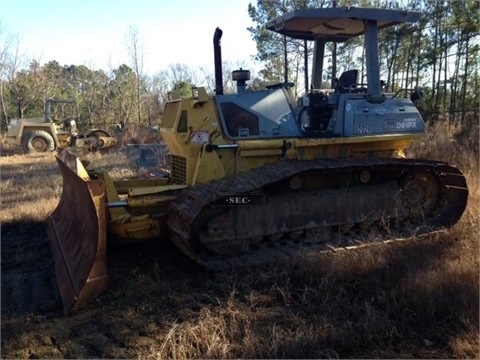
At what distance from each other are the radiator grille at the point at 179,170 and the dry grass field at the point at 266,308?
0.86 metres

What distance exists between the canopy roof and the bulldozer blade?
314 centimetres

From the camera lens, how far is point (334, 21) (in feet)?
20.7

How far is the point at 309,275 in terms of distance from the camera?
15.5ft

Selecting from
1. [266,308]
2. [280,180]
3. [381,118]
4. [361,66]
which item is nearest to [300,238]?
[280,180]

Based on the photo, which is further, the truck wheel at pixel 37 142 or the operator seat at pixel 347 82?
the truck wheel at pixel 37 142

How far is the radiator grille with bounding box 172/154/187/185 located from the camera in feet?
19.7

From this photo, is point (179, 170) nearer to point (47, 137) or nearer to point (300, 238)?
point (300, 238)

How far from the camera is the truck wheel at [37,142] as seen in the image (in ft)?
68.2

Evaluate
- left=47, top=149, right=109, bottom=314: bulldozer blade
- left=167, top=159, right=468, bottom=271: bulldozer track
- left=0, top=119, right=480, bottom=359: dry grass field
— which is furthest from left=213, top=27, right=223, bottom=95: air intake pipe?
left=0, top=119, right=480, bottom=359: dry grass field

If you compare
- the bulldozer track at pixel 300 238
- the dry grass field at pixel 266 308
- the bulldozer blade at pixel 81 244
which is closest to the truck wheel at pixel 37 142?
the dry grass field at pixel 266 308

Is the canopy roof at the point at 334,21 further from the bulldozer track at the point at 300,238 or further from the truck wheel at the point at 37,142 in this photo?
the truck wheel at the point at 37,142

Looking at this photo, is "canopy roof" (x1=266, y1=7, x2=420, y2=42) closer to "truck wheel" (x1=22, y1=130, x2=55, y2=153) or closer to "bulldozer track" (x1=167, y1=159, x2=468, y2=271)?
"bulldozer track" (x1=167, y1=159, x2=468, y2=271)

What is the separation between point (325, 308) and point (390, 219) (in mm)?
2467

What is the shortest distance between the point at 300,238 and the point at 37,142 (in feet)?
59.0
